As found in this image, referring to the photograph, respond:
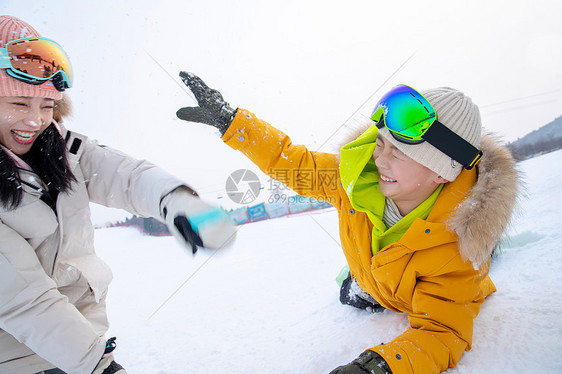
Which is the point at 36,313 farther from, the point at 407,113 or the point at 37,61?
the point at 407,113

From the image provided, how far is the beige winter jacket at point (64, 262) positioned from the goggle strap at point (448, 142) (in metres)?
1.27

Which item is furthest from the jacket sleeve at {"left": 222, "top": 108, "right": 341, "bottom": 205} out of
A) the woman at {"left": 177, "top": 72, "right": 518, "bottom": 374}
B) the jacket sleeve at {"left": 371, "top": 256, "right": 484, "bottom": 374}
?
the jacket sleeve at {"left": 371, "top": 256, "right": 484, "bottom": 374}

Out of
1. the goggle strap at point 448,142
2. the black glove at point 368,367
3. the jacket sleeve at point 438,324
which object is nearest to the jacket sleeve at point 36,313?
the black glove at point 368,367

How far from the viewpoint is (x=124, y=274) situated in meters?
4.52

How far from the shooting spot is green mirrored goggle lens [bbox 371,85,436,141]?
53.9 inches

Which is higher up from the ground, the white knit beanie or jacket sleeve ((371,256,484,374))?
the white knit beanie

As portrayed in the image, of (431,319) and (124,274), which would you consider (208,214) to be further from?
(124,274)

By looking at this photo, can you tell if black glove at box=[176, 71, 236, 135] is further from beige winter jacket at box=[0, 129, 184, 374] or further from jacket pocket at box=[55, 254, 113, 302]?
jacket pocket at box=[55, 254, 113, 302]

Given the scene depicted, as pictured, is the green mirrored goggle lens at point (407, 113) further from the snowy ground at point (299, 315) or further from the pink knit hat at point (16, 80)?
the pink knit hat at point (16, 80)

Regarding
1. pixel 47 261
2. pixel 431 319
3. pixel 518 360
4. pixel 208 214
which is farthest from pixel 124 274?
pixel 518 360

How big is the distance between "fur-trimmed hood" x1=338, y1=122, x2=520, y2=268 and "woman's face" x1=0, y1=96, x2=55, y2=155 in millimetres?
1933

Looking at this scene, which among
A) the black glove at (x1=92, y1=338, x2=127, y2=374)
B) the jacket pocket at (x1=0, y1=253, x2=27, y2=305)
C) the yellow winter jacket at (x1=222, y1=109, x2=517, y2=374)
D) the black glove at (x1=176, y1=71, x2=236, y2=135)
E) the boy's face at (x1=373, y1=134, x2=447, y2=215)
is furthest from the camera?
the black glove at (x1=176, y1=71, x2=236, y2=135)

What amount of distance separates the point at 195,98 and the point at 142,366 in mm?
1900

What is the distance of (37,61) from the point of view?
118cm
